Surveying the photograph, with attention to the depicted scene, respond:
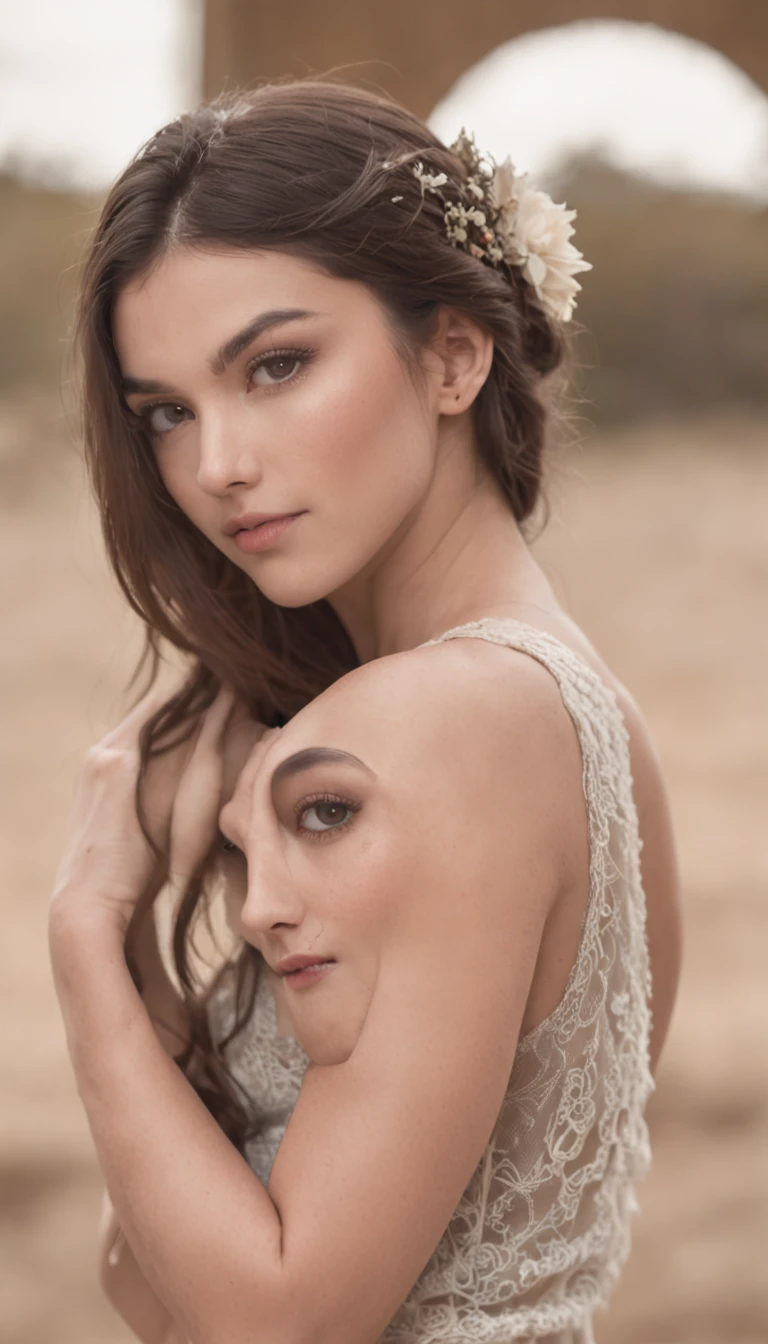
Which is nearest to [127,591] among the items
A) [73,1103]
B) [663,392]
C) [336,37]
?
[336,37]

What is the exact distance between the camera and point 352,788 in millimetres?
1368

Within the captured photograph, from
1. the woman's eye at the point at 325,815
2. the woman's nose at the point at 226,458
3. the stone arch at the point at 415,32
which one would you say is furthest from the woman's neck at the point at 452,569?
the stone arch at the point at 415,32

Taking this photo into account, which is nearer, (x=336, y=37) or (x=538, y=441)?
(x=538, y=441)

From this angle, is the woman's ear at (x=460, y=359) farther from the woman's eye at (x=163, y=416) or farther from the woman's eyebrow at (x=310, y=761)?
the woman's eyebrow at (x=310, y=761)

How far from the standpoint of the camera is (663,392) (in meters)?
15.6

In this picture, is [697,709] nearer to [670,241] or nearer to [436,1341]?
[670,241]

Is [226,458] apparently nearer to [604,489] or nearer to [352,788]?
[352,788]

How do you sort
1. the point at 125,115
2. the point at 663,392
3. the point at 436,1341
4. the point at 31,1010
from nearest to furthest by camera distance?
1. the point at 436,1341
2. the point at 31,1010
3. the point at 125,115
4. the point at 663,392

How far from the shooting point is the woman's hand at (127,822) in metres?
1.68

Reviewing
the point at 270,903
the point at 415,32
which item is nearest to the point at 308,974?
the point at 270,903

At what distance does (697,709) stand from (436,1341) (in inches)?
409

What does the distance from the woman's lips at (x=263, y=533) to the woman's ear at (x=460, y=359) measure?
0.83 feet

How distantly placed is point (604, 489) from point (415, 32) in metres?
9.91

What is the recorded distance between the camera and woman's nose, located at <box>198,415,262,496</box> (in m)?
1.57
